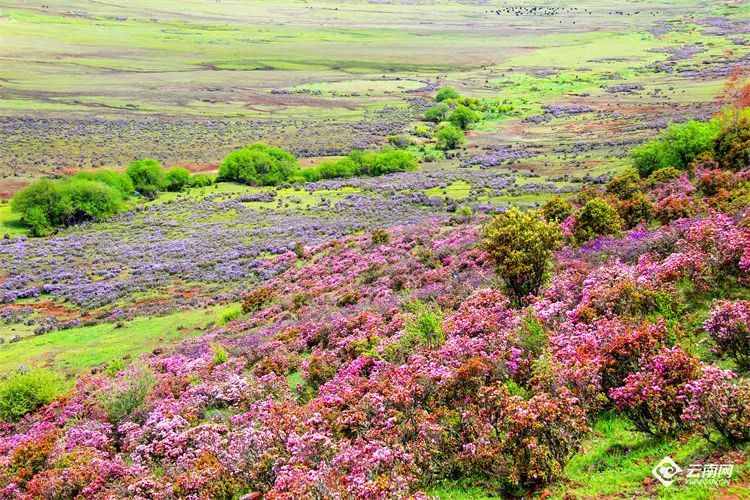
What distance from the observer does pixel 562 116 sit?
106 meters

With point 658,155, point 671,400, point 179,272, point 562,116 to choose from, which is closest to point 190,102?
point 562,116

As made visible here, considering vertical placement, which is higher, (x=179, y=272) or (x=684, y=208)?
(x=684, y=208)

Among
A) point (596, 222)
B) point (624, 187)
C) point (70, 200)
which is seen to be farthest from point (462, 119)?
point (596, 222)

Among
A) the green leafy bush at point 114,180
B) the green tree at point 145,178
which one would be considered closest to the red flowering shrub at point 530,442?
the green leafy bush at point 114,180

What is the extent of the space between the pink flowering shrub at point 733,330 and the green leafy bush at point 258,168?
71575 millimetres

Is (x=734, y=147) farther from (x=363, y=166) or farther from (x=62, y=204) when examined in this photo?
(x=62, y=204)

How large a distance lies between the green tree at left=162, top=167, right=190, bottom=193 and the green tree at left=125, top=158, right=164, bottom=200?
1164 mm

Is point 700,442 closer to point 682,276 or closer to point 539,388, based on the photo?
point 539,388

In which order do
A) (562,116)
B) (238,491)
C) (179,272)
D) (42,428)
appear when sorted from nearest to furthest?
1. (238,491)
2. (42,428)
3. (179,272)
4. (562,116)

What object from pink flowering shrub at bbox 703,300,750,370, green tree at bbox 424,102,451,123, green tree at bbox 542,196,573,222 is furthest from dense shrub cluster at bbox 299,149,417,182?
pink flowering shrub at bbox 703,300,750,370

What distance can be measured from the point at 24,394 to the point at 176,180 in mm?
60944

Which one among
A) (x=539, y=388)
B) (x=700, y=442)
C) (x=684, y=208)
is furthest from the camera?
(x=684, y=208)

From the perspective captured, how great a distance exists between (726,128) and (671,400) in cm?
3347

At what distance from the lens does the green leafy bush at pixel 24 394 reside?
20.8m
